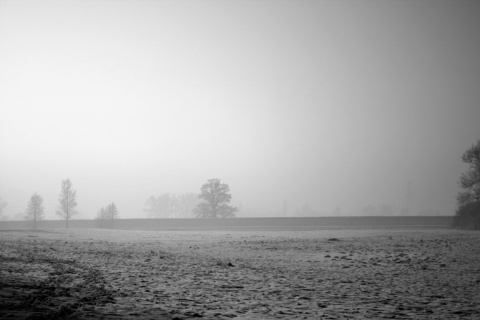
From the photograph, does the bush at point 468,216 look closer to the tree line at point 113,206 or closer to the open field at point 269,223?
the open field at point 269,223

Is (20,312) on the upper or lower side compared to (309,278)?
upper

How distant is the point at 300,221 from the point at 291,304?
61.5 meters

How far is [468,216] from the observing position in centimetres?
4278

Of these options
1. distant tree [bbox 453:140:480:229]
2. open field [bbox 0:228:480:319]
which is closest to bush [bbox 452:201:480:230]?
distant tree [bbox 453:140:480:229]

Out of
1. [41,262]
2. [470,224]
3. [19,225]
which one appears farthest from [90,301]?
[19,225]

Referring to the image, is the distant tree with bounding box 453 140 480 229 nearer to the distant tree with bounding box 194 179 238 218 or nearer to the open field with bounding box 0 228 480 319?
the open field with bounding box 0 228 480 319

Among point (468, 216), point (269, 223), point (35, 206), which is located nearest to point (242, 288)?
point (468, 216)

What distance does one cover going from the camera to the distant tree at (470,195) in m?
42.3

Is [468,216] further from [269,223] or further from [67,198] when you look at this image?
[67,198]

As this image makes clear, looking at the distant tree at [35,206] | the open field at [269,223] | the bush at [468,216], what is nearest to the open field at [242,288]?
the bush at [468,216]

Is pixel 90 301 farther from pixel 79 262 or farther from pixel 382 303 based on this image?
pixel 79 262

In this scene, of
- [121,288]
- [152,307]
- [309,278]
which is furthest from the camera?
[309,278]

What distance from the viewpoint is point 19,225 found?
7731 centimetres

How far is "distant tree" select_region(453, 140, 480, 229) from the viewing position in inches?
1666
